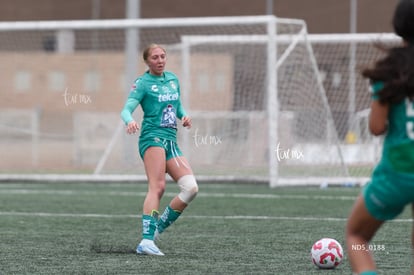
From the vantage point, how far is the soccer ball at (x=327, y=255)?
6.99 m

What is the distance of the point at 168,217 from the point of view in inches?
332

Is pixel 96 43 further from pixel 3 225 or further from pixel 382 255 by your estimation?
pixel 382 255

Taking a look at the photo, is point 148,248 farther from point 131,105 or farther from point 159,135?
point 131,105

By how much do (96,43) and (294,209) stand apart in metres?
8.04

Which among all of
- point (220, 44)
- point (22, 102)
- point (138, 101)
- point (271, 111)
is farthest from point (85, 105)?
point (138, 101)

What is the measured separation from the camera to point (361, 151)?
17578 millimetres

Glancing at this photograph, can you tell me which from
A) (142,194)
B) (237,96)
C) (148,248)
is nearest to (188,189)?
(148,248)

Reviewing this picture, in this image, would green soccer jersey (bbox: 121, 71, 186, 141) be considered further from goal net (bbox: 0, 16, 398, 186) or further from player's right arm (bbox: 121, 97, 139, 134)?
Result: goal net (bbox: 0, 16, 398, 186)

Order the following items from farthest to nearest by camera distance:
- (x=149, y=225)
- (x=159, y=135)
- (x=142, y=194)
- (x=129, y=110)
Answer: (x=142, y=194) < (x=159, y=135) < (x=129, y=110) < (x=149, y=225)

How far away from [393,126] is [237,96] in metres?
13.0

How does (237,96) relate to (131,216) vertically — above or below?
above

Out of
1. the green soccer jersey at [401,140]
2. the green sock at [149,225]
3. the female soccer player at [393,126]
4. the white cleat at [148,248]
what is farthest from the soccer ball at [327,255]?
the green soccer jersey at [401,140]

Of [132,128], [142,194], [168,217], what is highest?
[142,194]

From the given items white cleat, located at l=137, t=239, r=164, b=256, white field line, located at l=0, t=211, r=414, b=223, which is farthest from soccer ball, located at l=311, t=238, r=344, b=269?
white field line, located at l=0, t=211, r=414, b=223
